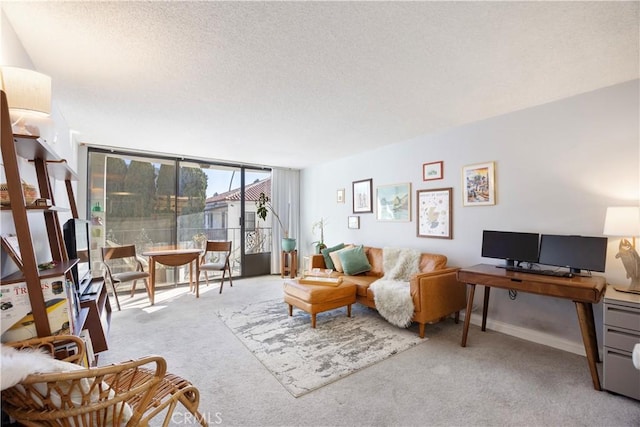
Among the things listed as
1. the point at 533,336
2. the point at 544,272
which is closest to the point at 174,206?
the point at 544,272

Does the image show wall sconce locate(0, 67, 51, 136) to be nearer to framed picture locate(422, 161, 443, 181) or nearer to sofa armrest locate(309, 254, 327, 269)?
sofa armrest locate(309, 254, 327, 269)

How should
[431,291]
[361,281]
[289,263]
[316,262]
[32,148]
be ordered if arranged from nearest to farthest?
[32,148] → [431,291] → [361,281] → [316,262] → [289,263]

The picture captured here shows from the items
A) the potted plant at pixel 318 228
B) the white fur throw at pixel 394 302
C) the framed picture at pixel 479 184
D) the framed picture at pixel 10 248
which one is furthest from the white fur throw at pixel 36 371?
the potted plant at pixel 318 228

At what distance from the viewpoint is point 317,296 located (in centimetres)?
317

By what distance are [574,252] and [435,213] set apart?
148 centimetres

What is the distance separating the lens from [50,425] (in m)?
0.96

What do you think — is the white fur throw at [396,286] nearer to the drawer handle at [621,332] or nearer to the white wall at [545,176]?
the white wall at [545,176]

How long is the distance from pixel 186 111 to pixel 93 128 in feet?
5.04

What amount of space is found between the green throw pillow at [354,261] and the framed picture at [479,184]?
153 centimetres

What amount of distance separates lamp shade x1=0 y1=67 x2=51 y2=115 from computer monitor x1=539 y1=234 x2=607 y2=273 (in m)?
3.83

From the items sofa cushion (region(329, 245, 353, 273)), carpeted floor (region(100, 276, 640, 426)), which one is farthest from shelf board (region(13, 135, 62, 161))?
sofa cushion (region(329, 245, 353, 273))

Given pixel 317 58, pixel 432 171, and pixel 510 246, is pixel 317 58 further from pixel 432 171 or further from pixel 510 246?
pixel 510 246

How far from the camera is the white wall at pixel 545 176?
243cm

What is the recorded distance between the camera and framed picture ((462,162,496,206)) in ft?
10.4
